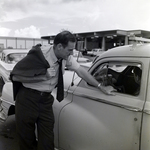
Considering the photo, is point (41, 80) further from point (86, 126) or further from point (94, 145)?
point (94, 145)

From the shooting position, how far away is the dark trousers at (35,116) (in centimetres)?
230

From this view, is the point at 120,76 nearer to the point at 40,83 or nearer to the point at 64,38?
the point at 64,38

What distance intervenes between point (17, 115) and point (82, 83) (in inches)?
34.7

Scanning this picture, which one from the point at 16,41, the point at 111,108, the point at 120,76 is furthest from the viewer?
the point at 16,41

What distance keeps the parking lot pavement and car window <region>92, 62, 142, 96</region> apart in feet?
7.17

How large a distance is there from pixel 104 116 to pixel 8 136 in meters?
2.65

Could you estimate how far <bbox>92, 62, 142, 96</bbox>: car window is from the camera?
2217 mm

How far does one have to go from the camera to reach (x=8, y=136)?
4.00m

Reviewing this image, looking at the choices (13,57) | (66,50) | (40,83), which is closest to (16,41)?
(13,57)

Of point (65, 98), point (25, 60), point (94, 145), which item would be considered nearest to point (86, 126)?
point (94, 145)

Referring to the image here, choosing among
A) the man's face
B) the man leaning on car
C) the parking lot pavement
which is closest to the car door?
the man leaning on car

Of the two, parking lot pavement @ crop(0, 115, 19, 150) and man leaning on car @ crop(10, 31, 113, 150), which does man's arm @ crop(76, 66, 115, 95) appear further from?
parking lot pavement @ crop(0, 115, 19, 150)

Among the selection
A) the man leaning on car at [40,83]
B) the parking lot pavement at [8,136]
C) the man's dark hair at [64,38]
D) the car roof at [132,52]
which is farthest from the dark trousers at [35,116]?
the parking lot pavement at [8,136]

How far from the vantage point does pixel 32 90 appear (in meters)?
2.31
